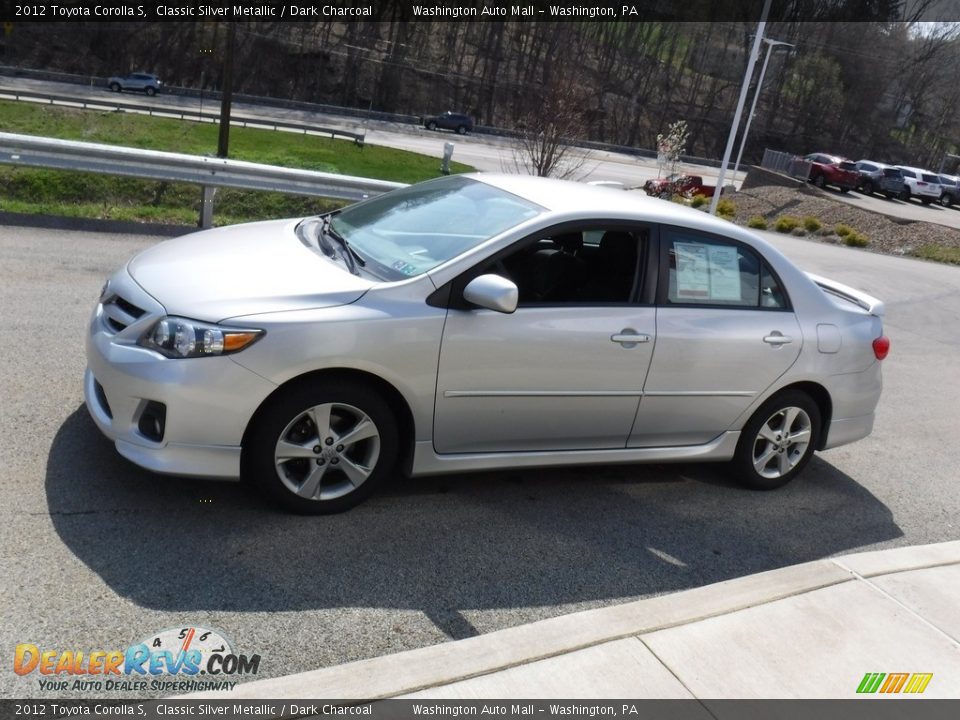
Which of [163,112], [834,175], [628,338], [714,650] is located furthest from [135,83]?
[714,650]

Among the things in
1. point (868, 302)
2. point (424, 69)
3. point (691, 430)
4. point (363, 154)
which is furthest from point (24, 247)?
point (424, 69)

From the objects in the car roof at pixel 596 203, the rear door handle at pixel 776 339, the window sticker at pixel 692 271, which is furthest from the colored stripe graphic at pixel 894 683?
the car roof at pixel 596 203

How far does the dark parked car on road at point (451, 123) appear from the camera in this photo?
59562mm

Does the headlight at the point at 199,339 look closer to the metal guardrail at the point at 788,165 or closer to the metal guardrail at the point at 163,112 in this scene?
the metal guardrail at the point at 163,112

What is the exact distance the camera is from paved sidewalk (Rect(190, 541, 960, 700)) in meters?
3.23

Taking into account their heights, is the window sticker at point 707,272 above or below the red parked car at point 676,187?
above

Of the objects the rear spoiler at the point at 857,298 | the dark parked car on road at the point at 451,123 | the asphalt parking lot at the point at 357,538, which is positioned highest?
the rear spoiler at the point at 857,298

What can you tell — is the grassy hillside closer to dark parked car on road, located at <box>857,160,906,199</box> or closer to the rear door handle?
the rear door handle

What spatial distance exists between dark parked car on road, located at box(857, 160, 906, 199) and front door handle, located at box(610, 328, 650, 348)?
44.5 m

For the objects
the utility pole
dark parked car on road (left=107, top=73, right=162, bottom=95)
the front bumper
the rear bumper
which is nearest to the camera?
the front bumper

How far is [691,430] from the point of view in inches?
209

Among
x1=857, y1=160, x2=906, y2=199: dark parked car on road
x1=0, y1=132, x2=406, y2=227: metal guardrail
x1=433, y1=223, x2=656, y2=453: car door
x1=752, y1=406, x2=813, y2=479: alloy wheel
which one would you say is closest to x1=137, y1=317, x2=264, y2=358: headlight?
x1=433, y1=223, x2=656, y2=453: car door

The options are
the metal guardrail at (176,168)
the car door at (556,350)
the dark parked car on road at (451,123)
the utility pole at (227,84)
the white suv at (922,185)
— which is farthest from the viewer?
the dark parked car on road at (451,123)

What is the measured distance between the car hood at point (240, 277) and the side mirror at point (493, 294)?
19.7 inches
